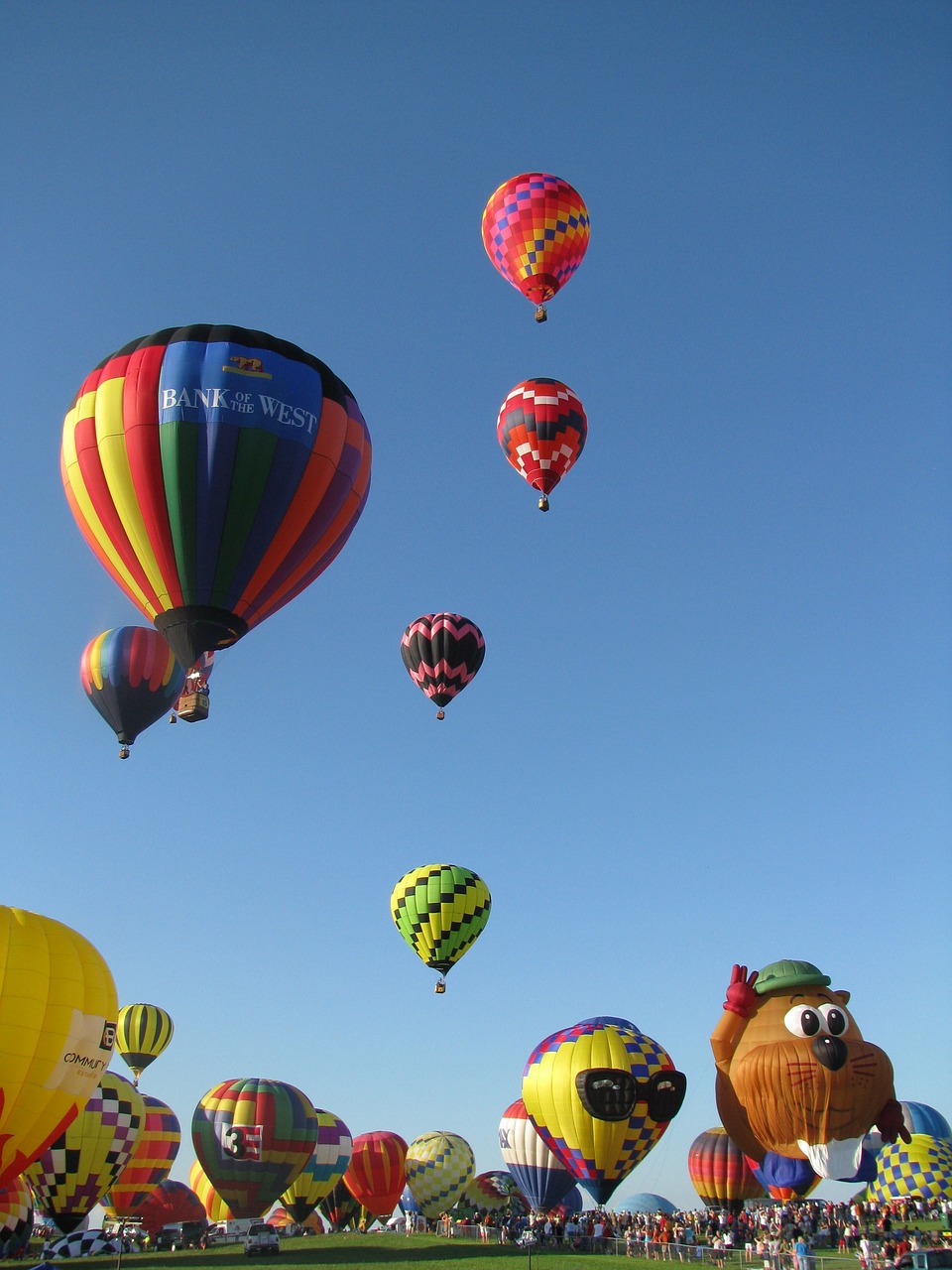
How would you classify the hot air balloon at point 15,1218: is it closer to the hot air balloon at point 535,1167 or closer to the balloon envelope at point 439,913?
the balloon envelope at point 439,913

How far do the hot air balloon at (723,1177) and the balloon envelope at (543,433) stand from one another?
14.2 meters

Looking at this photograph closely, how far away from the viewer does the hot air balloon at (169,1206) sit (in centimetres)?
2630

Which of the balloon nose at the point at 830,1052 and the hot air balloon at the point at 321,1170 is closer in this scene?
the balloon nose at the point at 830,1052

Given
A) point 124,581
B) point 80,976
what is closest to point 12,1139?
point 80,976

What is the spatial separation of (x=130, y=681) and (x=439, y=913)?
8378mm

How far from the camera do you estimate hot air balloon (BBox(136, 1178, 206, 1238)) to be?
26297mm

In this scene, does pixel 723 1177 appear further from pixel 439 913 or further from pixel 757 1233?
pixel 439 913

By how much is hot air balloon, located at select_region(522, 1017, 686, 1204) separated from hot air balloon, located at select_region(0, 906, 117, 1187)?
28.0 ft

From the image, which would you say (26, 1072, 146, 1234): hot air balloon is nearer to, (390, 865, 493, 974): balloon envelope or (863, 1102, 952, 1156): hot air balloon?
(390, 865, 493, 974): balloon envelope

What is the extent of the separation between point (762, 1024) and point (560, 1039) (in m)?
6.44

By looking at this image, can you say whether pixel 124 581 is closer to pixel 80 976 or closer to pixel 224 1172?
pixel 80 976

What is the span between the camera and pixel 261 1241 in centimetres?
2014

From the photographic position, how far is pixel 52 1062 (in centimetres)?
1516

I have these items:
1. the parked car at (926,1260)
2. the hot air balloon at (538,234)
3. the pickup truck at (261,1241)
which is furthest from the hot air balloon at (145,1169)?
the hot air balloon at (538,234)
